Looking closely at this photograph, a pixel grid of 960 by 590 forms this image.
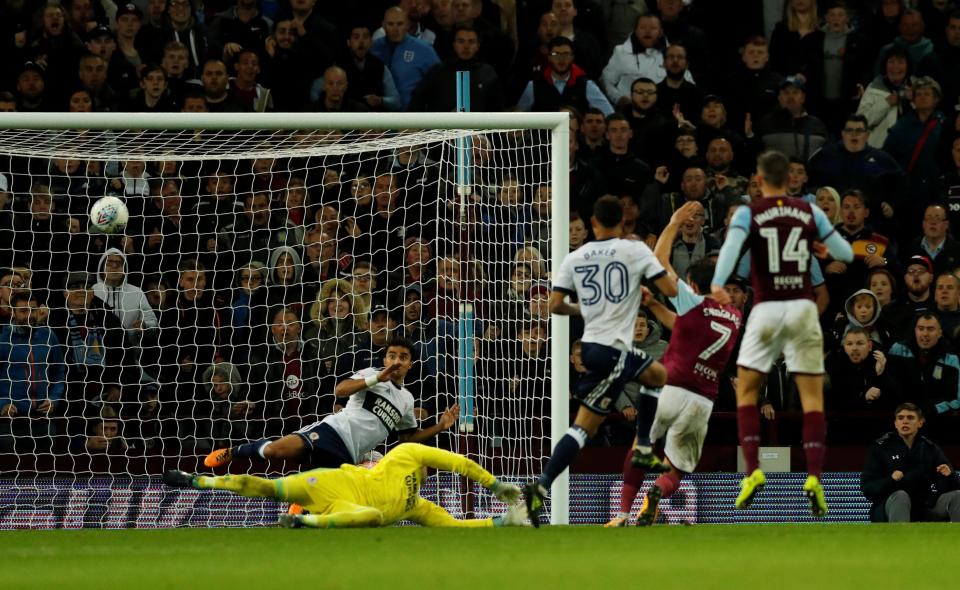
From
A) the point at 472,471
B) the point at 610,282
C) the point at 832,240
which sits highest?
the point at 832,240

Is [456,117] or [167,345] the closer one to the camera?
[456,117]

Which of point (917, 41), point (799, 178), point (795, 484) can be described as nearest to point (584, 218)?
point (799, 178)

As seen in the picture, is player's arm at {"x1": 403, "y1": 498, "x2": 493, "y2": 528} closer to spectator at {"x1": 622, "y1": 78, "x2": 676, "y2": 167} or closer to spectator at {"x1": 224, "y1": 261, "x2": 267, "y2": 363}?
spectator at {"x1": 224, "y1": 261, "x2": 267, "y2": 363}

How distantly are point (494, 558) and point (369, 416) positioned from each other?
4029 mm

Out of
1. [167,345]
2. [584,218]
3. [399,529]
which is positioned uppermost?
[584,218]

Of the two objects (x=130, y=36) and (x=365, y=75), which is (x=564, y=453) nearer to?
(x=365, y=75)

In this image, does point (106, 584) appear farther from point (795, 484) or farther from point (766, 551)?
point (795, 484)

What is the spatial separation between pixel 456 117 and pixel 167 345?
11.3 feet

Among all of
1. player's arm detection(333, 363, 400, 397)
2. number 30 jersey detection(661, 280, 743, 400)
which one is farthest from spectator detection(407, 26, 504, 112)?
number 30 jersey detection(661, 280, 743, 400)

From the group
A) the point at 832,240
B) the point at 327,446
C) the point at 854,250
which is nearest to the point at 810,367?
the point at 832,240

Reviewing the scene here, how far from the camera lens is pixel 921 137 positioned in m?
17.1

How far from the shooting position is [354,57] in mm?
17047

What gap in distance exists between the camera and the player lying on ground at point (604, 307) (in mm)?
10938

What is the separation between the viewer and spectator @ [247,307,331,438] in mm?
13914
